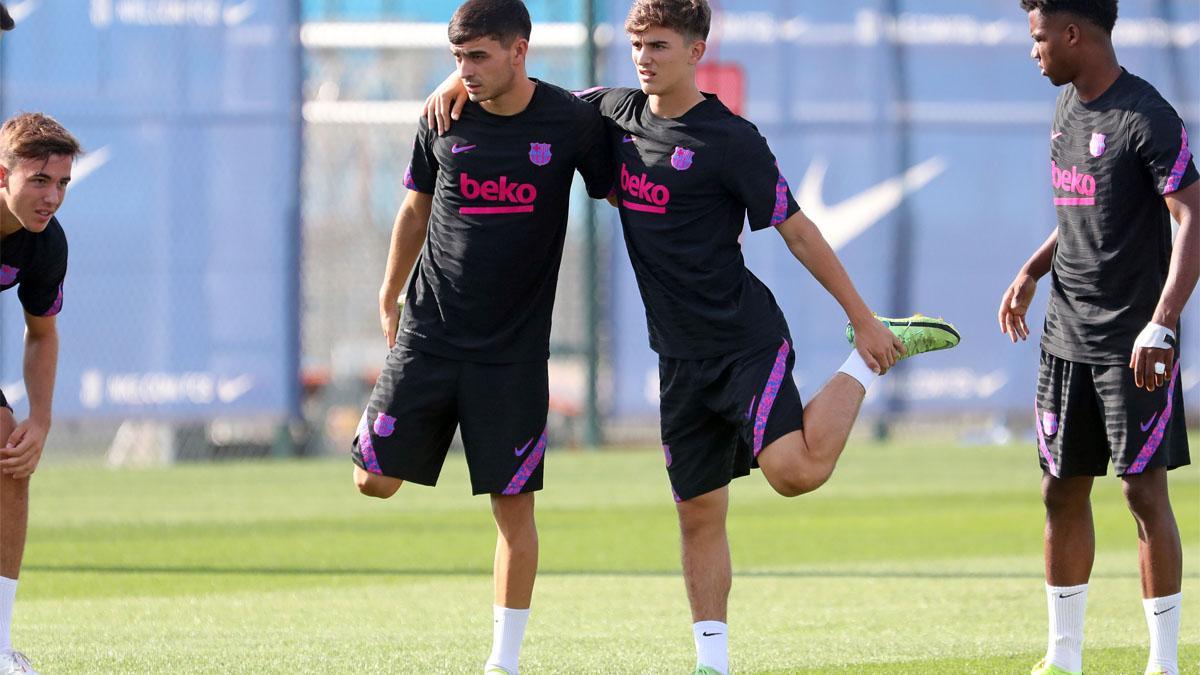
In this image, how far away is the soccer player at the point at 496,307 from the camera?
16.0ft

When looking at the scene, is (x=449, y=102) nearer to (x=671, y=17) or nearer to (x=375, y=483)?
(x=671, y=17)

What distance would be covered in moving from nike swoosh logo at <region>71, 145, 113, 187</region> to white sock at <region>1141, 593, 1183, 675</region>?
9.61 m

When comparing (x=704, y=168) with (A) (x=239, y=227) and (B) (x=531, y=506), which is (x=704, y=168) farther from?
(A) (x=239, y=227)

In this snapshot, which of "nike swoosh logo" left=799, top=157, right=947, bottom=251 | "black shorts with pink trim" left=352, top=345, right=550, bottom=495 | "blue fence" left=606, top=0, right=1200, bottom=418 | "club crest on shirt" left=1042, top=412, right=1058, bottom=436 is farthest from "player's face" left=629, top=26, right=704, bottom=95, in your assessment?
"nike swoosh logo" left=799, top=157, right=947, bottom=251

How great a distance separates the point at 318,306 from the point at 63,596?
679 centimetres

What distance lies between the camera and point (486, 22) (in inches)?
188

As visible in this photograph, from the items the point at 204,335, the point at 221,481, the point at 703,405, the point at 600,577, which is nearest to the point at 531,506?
the point at 703,405

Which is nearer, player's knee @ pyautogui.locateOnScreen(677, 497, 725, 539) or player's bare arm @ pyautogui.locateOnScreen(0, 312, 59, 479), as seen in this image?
player's bare arm @ pyautogui.locateOnScreen(0, 312, 59, 479)

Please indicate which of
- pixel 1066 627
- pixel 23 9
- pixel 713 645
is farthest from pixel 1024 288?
pixel 23 9

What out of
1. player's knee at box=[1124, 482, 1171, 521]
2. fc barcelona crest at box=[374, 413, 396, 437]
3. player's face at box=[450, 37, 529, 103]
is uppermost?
player's face at box=[450, 37, 529, 103]

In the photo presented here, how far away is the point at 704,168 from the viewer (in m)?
4.76

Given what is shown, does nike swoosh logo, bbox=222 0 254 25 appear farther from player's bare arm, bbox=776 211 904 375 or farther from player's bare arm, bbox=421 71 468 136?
player's bare arm, bbox=776 211 904 375

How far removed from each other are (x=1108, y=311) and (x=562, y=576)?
129 inches

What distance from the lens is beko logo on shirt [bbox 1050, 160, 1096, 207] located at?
495 centimetres
